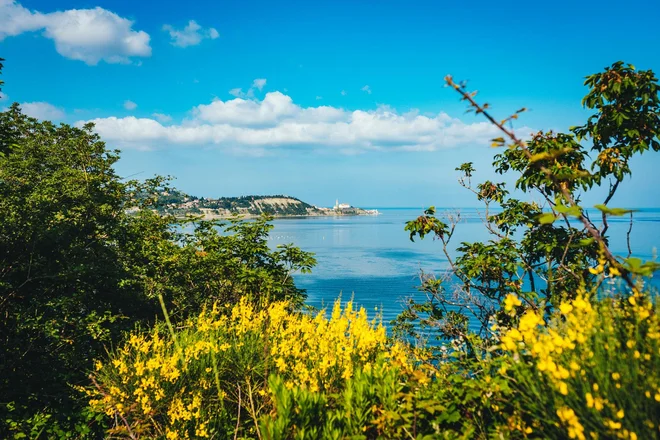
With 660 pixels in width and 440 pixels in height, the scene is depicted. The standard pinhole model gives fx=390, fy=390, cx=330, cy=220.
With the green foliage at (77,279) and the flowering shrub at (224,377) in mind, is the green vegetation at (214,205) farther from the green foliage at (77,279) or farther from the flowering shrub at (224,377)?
the flowering shrub at (224,377)

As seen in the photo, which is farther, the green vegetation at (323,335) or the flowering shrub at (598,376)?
the green vegetation at (323,335)

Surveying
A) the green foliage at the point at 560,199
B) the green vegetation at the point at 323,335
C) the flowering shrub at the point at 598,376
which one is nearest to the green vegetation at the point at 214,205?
the green vegetation at the point at 323,335

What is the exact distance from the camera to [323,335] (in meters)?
3.75

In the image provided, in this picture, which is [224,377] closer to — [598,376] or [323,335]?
[323,335]

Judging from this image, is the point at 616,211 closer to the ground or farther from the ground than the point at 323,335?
farther from the ground

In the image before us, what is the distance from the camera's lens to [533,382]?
1.92 m

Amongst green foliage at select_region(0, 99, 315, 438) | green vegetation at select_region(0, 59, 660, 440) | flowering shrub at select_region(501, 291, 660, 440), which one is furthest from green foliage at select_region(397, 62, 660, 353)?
green foliage at select_region(0, 99, 315, 438)

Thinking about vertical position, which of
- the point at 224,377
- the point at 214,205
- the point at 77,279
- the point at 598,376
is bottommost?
the point at 224,377

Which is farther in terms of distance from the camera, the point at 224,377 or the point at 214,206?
the point at 214,206

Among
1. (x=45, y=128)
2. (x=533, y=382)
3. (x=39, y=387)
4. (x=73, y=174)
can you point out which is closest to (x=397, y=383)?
(x=533, y=382)

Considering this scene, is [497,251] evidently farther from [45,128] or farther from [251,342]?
[45,128]

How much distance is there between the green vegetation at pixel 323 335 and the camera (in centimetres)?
184

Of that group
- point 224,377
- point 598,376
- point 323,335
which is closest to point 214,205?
point 224,377

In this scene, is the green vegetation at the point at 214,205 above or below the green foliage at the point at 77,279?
above
